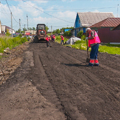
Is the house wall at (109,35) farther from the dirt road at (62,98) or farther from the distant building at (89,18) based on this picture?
the distant building at (89,18)

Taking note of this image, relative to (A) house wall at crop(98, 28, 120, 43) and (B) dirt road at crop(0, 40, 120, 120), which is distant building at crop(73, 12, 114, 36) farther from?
(B) dirt road at crop(0, 40, 120, 120)

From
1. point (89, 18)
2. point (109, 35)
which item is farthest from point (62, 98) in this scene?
point (89, 18)

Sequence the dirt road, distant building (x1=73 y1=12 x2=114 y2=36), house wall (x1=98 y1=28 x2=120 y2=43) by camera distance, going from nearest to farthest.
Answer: the dirt road
house wall (x1=98 y1=28 x2=120 y2=43)
distant building (x1=73 y1=12 x2=114 y2=36)

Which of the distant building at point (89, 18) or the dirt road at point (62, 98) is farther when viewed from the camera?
the distant building at point (89, 18)

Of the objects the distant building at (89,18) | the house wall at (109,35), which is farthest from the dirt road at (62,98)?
the distant building at (89,18)

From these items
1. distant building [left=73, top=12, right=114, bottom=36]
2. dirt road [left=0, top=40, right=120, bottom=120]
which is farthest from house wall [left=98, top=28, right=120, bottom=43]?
distant building [left=73, top=12, right=114, bottom=36]

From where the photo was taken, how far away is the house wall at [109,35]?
21644 mm

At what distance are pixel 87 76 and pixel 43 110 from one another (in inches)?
112

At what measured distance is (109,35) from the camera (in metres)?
23.1

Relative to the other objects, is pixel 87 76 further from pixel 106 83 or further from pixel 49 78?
pixel 49 78

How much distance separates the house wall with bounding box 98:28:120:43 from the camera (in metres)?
21.6

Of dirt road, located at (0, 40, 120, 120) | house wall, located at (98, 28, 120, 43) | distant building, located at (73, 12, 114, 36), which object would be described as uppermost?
distant building, located at (73, 12, 114, 36)

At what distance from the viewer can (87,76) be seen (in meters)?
5.79

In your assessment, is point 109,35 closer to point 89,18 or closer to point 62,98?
point 62,98
